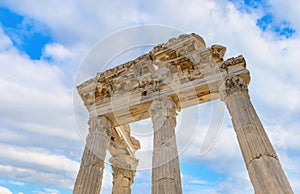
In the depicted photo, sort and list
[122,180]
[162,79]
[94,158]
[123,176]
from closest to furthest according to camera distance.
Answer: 1. [94,158]
2. [162,79]
3. [122,180]
4. [123,176]

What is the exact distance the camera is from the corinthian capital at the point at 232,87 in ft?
36.0

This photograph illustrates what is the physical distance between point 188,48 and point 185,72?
71.7 inches

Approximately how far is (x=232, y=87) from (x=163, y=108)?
368 centimetres

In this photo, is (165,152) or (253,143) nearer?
(253,143)

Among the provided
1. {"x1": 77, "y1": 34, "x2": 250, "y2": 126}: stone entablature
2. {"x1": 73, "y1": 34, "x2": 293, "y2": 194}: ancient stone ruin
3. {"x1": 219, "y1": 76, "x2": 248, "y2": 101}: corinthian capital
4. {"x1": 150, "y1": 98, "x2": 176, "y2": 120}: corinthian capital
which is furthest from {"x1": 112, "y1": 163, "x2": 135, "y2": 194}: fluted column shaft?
{"x1": 219, "y1": 76, "x2": 248, "y2": 101}: corinthian capital

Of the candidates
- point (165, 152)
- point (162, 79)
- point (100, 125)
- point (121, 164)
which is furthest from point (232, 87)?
point (121, 164)

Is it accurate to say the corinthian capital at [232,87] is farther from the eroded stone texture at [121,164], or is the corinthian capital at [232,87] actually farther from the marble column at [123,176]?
the marble column at [123,176]

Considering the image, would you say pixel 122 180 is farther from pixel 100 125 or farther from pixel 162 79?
pixel 162 79

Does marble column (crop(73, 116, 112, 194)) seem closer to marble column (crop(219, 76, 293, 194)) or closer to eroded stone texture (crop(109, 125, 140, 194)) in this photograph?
eroded stone texture (crop(109, 125, 140, 194))

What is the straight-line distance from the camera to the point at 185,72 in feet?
44.4

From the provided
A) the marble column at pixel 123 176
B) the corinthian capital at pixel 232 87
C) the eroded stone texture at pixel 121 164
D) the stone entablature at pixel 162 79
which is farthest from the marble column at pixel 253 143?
the marble column at pixel 123 176

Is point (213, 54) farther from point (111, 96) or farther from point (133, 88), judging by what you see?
point (111, 96)

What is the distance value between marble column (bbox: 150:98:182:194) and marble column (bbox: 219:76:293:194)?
284cm

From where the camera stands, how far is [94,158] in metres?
12.4
